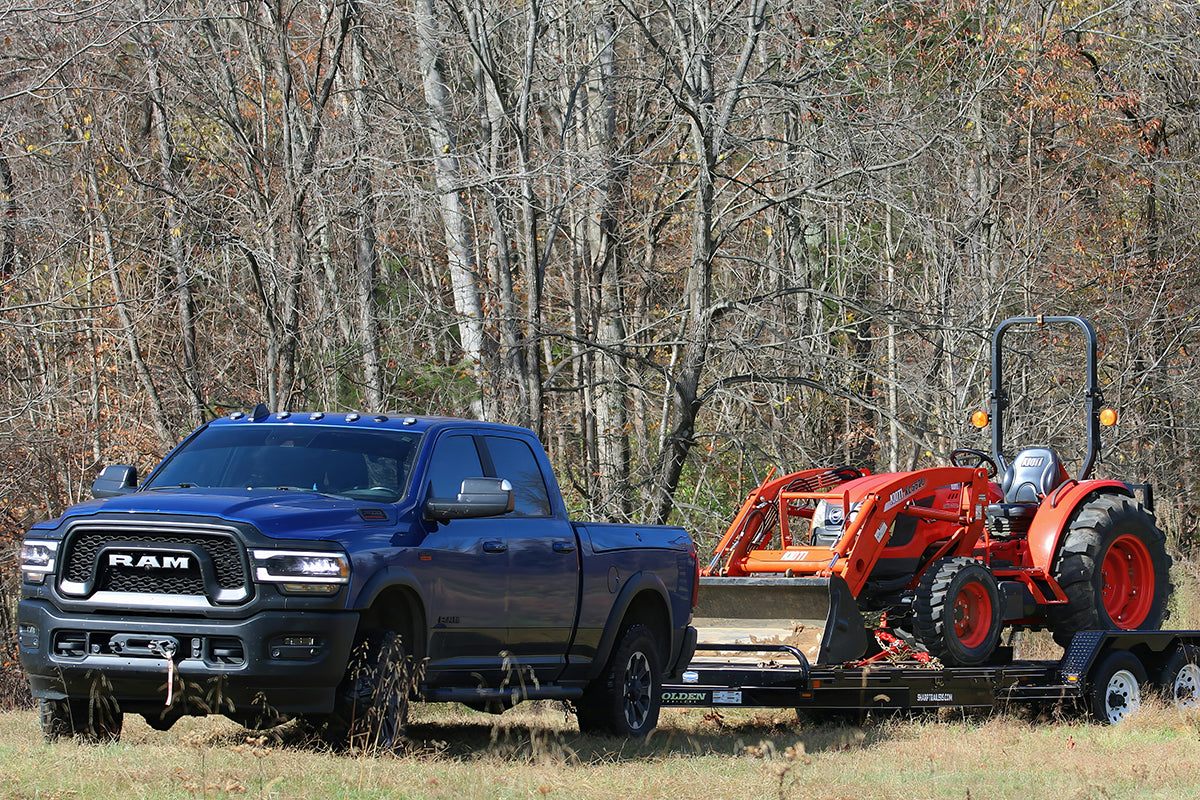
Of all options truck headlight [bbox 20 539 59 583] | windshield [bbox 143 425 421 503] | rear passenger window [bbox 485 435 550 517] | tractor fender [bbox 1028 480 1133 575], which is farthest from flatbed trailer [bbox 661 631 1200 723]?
truck headlight [bbox 20 539 59 583]

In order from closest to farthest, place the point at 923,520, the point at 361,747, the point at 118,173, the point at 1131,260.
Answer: the point at 361,747 → the point at 923,520 → the point at 118,173 → the point at 1131,260

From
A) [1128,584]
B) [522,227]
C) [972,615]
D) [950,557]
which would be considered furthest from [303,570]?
[522,227]

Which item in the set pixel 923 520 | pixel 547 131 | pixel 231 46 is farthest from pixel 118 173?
pixel 923 520

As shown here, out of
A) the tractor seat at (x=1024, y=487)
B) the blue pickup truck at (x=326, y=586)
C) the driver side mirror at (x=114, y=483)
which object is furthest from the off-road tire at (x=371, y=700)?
the tractor seat at (x=1024, y=487)

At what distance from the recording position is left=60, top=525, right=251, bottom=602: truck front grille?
7676 mm

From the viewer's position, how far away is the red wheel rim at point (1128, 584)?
13.6 metres

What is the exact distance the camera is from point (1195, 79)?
27.4 m

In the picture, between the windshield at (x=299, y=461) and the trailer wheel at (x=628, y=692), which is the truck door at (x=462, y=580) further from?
the trailer wheel at (x=628, y=692)

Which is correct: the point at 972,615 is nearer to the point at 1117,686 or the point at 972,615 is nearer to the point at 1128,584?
the point at 1117,686

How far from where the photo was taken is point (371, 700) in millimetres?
7945

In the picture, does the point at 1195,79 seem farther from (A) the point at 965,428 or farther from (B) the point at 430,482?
(B) the point at 430,482

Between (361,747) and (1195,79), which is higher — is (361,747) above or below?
→ below

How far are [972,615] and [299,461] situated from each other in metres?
5.72

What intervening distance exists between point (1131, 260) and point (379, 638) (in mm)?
22384
